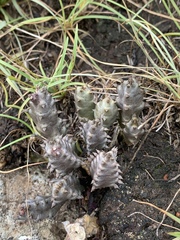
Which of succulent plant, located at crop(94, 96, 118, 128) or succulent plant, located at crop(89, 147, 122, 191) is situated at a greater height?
succulent plant, located at crop(94, 96, 118, 128)

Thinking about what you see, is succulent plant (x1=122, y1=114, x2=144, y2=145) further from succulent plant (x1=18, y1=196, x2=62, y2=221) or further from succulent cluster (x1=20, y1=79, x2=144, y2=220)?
succulent plant (x1=18, y1=196, x2=62, y2=221)

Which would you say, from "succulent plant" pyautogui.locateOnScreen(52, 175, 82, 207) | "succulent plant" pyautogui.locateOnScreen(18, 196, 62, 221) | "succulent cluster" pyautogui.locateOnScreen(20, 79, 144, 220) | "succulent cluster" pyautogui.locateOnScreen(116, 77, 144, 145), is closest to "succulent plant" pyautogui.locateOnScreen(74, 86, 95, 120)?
"succulent cluster" pyautogui.locateOnScreen(20, 79, 144, 220)

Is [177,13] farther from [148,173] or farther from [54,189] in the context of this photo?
[54,189]

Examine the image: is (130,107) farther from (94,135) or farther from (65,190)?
(65,190)

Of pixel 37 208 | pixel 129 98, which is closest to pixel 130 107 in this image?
pixel 129 98

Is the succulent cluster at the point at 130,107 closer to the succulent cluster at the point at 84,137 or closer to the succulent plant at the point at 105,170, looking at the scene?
the succulent cluster at the point at 84,137

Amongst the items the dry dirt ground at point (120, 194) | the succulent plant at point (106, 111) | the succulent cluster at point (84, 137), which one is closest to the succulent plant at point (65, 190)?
the succulent cluster at point (84, 137)
